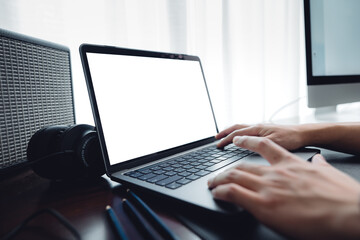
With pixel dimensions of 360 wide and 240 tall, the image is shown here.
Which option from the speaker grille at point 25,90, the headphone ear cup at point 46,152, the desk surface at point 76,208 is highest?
the speaker grille at point 25,90

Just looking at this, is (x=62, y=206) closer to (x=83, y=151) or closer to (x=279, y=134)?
(x=83, y=151)

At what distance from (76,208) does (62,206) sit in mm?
24

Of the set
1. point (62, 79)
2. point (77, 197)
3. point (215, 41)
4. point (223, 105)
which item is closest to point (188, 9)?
point (215, 41)

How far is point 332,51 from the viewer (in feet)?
2.78

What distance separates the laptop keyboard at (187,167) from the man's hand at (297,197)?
65mm

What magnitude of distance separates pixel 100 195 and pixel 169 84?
1.05 ft

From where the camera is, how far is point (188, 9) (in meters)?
0.92

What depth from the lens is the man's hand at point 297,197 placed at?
20cm

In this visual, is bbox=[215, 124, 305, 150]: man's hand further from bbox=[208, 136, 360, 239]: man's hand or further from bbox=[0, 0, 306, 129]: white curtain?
bbox=[0, 0, 306, 129]: white curtain

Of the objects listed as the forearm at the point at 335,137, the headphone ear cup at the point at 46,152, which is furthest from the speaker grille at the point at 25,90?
the forearm at the point at 335,137

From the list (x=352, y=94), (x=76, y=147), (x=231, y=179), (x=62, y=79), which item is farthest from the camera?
(x=352, y=94)

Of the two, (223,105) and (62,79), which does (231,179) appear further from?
(223,105)

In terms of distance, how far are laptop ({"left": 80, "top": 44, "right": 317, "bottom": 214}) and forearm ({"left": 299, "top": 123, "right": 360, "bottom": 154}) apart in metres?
0.06

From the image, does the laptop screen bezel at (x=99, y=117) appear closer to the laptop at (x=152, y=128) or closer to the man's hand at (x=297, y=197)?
the laptop at (x=152, y=128)
